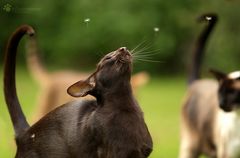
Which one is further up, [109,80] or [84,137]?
[109,80]

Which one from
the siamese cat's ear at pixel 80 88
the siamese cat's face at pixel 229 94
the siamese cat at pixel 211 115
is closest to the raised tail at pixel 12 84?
the siamese cat's ear at pixel 80 88

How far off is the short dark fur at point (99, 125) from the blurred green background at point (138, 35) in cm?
1000

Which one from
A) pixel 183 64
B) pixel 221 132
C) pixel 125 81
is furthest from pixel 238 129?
pixel 183 64

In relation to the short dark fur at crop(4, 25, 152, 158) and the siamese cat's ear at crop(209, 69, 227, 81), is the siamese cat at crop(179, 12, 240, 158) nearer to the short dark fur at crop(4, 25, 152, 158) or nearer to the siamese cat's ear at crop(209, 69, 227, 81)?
the siamese cat's ear at crop(209, 69, 227, 81)

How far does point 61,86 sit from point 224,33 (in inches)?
358

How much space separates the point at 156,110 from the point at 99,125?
10.9m

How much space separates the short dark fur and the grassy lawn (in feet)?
13.4

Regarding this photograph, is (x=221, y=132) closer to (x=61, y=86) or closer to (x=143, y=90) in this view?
(x=61, y=86)

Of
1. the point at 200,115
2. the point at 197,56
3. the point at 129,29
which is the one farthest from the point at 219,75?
the point at 129,29

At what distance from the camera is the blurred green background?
18766 millimetres

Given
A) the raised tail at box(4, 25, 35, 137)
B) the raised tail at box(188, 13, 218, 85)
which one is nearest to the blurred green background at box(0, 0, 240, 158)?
the raised tail at box(188, 13, 218, 85)

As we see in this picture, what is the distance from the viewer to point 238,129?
8.34 meters

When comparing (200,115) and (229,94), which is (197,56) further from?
(229,94)

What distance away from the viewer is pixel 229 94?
8406 mm
